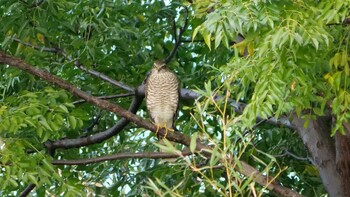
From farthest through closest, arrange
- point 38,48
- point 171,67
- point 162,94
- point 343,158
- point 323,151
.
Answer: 1. point 171,67
2. point 162,94
3. point 38,48
4. point 323,151
5. point 343,158

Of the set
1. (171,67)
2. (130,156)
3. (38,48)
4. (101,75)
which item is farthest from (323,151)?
(38,48)

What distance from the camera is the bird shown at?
9.04m

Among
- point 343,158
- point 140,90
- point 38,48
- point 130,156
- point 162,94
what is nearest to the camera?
point 130,156

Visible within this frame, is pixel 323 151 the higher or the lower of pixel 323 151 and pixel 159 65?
the lower

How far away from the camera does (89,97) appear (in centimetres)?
699

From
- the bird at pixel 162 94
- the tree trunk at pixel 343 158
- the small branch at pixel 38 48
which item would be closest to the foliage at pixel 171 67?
the small branch at pixel 38 48

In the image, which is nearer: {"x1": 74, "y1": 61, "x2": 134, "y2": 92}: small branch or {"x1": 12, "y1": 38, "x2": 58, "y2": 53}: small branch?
{"x1": 12, "y1": 38, "x2": 58, "y2": 53}: small branch

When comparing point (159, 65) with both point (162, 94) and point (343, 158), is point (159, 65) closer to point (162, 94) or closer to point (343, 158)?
point (162, 94)

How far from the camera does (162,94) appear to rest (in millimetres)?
9242

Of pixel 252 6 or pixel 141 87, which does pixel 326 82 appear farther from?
pixel 141 87

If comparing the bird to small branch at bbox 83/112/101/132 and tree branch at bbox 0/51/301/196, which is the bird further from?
tree branch at bbox 0/51/301/196

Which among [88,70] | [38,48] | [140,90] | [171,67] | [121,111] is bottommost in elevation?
[171,67]

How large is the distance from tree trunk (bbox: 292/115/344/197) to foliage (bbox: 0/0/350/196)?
1.05ft

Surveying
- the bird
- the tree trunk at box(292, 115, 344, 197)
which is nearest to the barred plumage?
the bird
